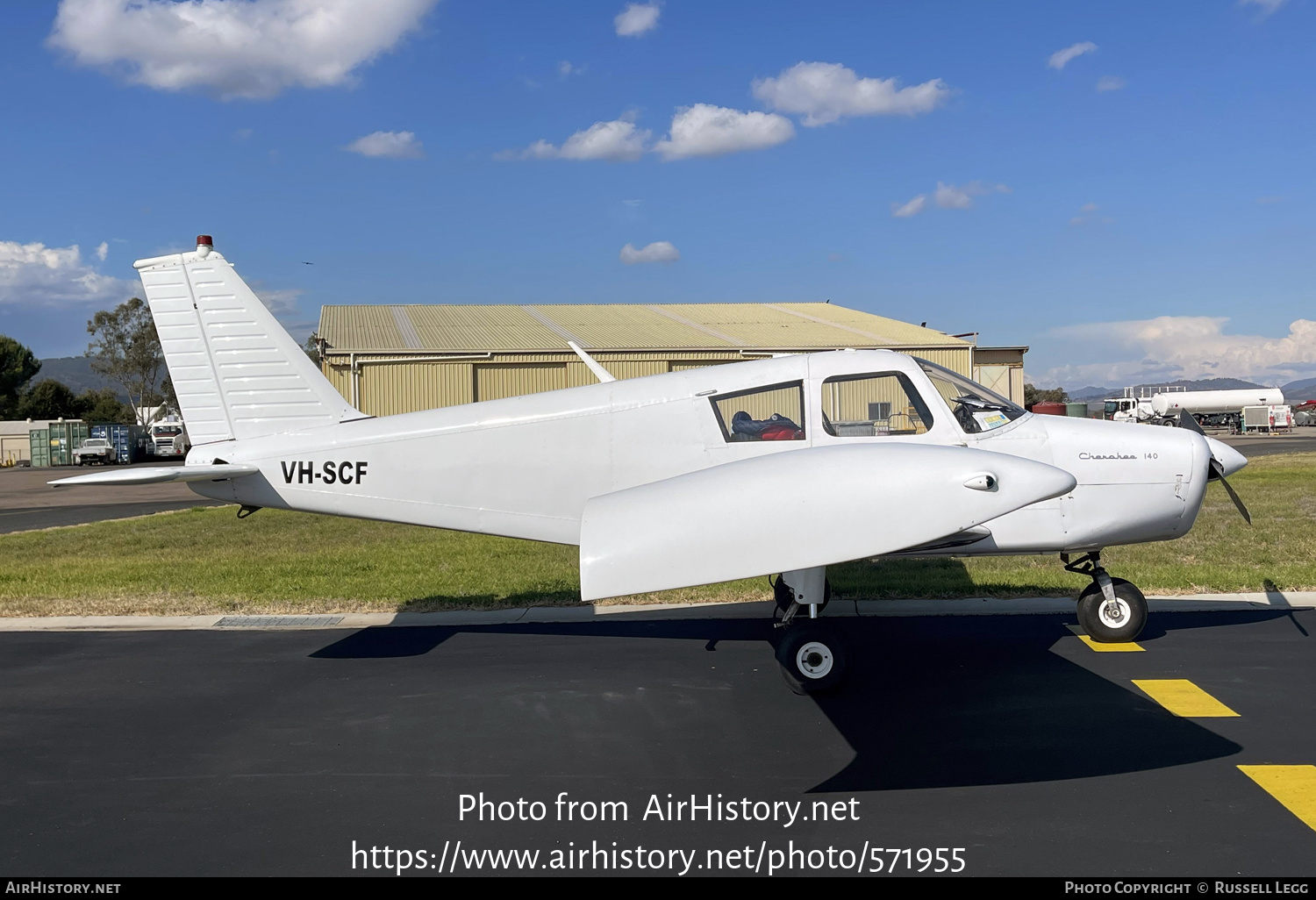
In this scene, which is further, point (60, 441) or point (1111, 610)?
point (60, 441)

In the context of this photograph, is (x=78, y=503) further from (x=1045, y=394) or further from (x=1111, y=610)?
(x=1045, y=394)

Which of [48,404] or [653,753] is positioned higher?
[48,404]

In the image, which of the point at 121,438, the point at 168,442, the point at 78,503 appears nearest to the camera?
the point at 78,503

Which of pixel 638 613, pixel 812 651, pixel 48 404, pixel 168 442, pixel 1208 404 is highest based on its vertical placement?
pixel 48 404

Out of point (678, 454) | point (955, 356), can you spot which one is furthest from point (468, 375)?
point (678, 454)

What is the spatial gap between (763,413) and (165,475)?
15.7 feet

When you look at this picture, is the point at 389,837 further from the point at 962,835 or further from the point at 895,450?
the point at 895,450

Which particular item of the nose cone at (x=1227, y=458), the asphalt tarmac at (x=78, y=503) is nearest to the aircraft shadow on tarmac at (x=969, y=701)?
the nose cone at (x=1227, y=458)

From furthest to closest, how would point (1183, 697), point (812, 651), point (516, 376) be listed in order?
point (516, 376) → point (812, 651) → point (1183, 697)

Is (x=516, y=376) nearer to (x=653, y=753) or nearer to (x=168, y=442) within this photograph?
(x=653, y=753)

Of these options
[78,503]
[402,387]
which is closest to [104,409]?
[78,503]

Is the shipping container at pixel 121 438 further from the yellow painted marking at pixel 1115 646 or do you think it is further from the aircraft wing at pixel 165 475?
the yellow painted marking at pixel 1115 646

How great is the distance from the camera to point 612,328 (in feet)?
112

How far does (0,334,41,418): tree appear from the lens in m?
81.8
